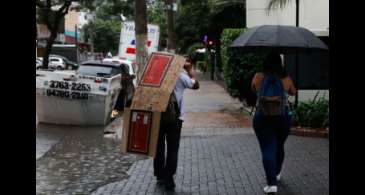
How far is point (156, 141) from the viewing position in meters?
6.87

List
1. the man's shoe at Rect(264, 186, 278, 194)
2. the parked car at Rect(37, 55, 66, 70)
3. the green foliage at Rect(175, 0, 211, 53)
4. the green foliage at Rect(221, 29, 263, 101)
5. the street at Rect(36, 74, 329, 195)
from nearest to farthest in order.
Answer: the man's shoe at Rect(264, 186, 278, 194)
the street at Rect(36, 74, 329, 195)
the green foliage at Rect(221, 29, 263, 101)
the green foliage at Rect(175, 0, 211, 53)
the parked car at Rect(37, 55, 66, 70)

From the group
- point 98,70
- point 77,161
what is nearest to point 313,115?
point 77,161

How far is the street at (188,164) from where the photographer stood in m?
7.27

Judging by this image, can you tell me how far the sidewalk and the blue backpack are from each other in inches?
37.8

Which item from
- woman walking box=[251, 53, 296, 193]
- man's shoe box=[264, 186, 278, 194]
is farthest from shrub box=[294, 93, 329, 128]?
man's shoe box=[264, 186, 278, 194]

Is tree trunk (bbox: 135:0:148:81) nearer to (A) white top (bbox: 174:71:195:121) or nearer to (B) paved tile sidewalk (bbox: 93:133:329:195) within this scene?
(B) paved tile sidewalk (bbox: 93:133:329:195)

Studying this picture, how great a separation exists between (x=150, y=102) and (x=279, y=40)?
5.66ft

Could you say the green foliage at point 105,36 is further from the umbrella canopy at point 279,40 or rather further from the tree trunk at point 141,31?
the umbrella canopy at point 279,40

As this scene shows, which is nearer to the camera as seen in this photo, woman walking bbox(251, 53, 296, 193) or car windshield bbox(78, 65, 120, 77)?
woman walking bbox(251, 53, 296, 193)

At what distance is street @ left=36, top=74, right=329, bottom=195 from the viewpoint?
23.9 ft

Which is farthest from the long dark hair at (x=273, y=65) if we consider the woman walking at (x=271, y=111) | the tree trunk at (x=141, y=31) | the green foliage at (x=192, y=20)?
the green foliage at (x=192, y=20)

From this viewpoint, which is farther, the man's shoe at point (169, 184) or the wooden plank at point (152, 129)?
the man's shoe at point (169, 184)
